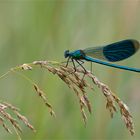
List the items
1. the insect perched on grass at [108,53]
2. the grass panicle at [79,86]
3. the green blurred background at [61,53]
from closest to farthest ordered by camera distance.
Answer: the grass panicle at [79,86] → the insect perched on grass at [108,53] → the green blurred background at [61,53]

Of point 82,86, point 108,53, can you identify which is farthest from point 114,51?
point 82,86

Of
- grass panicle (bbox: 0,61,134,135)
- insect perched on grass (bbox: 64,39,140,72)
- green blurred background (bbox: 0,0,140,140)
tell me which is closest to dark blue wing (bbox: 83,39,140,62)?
insect perched on grass (bbox: 64,39,140,72)

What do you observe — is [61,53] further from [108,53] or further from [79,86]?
[79,86]

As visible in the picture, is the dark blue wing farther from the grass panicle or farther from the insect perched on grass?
the grass panicle

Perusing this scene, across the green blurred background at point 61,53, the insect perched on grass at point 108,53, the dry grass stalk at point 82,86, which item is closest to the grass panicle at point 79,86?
the dry grass stalk at point 82,86

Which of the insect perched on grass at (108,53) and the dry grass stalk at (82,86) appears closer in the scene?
the dry grass stalk at (82,86)

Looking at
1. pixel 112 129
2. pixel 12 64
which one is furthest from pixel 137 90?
pixel 12 64

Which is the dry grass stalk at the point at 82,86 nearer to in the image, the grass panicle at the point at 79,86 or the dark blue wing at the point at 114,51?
the grass panicle at the point at 79,86
